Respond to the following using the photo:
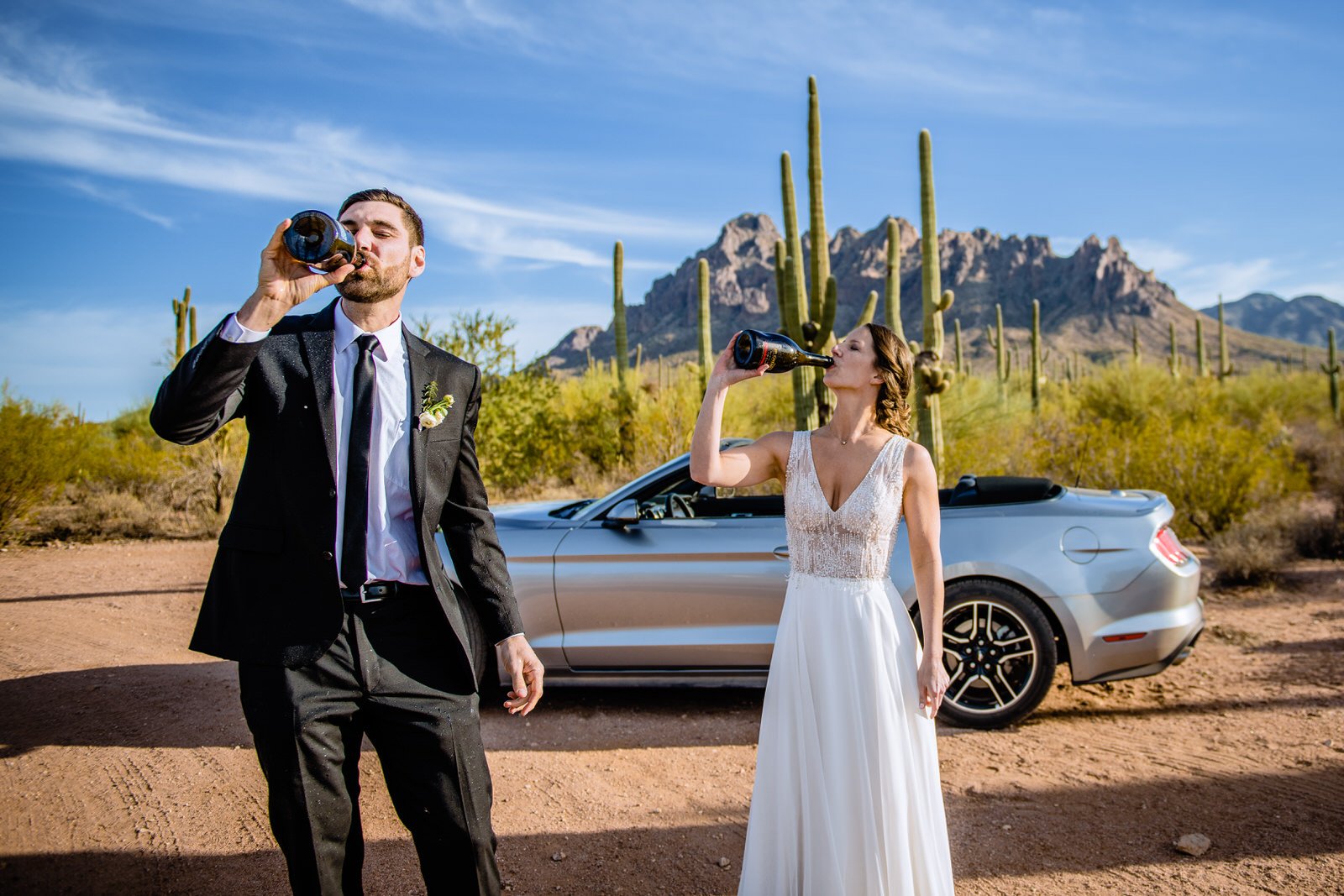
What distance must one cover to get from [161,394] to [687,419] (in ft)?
53.7

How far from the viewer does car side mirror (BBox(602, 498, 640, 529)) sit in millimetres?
5684

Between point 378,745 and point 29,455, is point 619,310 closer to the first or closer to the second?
point 29,455

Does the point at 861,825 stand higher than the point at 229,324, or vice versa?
the point at 229,324

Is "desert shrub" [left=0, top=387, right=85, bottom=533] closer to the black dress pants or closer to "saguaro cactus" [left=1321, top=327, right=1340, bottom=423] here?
the black dress pants

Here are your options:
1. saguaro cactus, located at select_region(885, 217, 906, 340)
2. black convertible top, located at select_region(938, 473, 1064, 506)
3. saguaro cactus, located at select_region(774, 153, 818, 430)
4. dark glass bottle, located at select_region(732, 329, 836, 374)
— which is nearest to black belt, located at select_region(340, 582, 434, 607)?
dark glass bottle, located at select_region(732, 329, 836, 374)

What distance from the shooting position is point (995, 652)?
5.46 meters

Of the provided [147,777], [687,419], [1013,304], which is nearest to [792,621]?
[147,777]

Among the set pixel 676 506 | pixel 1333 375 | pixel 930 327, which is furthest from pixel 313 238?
pixel 1333 375

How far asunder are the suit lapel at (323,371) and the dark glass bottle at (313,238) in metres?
0.34

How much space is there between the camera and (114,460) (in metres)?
15.8

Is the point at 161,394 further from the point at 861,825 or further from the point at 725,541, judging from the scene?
the point at 725,541

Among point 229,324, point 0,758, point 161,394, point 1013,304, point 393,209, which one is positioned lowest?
point 0,758

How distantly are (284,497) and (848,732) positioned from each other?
1.86 m

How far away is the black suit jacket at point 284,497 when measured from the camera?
2180 mm
